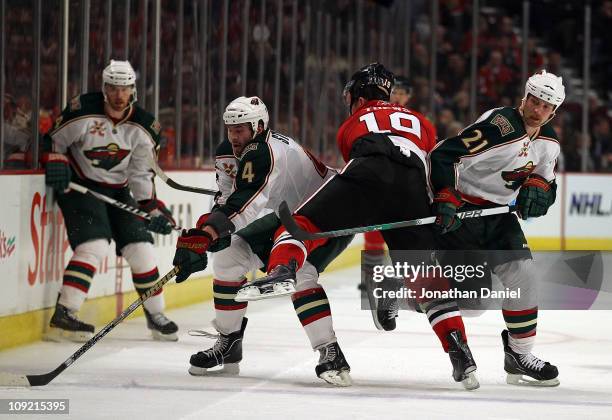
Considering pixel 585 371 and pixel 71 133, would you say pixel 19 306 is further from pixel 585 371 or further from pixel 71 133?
pixel 585 371

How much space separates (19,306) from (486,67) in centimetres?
922

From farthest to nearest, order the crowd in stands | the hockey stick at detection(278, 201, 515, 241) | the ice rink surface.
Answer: the crowd in stands → the hockey stick at detection(278, 201, 515, 241) → the ice rink surface

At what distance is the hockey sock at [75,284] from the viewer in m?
6.32

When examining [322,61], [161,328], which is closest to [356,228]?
[161,328]

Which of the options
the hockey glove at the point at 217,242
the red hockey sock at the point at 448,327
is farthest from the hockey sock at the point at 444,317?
the hockey glove at the point at 217,242

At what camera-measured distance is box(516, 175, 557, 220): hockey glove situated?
5.16 m

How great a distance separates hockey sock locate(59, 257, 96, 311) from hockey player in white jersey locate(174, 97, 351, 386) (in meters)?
1.11

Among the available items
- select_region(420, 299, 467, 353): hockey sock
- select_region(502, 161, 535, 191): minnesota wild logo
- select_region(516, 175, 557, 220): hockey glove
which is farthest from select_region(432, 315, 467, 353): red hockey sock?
select_region(502, 161, 535, 191): minnesota wild logo

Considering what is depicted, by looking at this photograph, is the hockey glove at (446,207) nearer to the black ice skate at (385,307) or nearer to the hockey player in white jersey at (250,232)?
the hockey player in white jersey at (250,232)

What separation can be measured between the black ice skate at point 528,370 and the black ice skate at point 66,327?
202cm

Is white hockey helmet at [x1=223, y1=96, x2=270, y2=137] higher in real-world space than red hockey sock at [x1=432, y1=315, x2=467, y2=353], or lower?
higher

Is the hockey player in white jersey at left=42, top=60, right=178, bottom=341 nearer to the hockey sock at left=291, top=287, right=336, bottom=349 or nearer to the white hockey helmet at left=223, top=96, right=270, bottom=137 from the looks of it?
the white hockey helmet at left=223, top=96, right=270, bottom=137

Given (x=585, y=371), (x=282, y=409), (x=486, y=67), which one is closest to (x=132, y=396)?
(x=282, y=409)

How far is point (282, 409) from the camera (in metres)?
4.45
